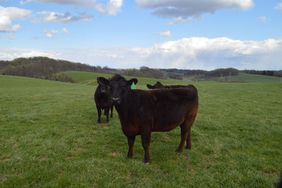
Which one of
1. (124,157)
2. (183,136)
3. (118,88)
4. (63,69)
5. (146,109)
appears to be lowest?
(124,157)

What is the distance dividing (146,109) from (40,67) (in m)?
78.5

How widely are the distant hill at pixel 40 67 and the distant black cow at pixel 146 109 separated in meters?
62.0

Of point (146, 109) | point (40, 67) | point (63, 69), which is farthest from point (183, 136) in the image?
point (63, 69)

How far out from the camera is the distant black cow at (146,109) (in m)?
5.93

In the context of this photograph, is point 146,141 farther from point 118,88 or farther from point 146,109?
point 118,88

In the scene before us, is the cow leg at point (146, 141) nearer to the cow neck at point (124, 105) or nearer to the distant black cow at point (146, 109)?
the distant black cow at point (146, 109)

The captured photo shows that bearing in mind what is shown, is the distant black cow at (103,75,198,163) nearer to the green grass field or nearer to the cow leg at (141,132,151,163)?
the cow leg at (141,132,151,163)

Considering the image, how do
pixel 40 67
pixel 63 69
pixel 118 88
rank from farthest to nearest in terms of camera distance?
pixel 63 69 → pixel 40 67 → pixel 118 88

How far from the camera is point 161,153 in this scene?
6676mm

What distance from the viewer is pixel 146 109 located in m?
6.00

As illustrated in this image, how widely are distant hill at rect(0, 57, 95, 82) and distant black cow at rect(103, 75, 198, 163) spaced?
61952mm

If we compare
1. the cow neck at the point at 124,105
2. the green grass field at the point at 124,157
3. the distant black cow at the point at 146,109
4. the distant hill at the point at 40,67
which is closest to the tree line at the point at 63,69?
the distant hill at the point at 40,67

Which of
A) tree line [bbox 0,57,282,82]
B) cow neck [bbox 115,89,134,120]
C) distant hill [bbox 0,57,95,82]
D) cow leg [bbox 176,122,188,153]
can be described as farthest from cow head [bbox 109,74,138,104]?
distant hill [bbox 0,57,95,82]

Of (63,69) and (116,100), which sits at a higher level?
(116,100)
